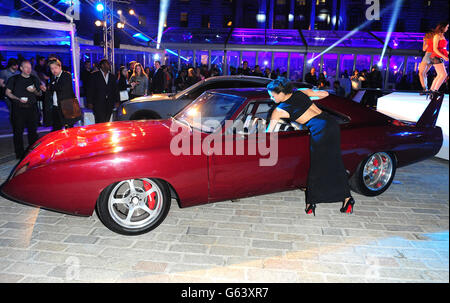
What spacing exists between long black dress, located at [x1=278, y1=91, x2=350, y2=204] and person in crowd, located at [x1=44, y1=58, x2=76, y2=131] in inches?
184

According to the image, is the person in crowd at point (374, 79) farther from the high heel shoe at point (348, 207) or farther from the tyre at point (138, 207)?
the tyre at point (138, 207)

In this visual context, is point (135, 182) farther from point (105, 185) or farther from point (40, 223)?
point (40, 223)

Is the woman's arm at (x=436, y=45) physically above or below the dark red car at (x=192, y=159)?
above

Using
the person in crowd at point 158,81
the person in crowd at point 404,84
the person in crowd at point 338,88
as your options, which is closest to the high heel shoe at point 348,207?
the person in crowd at point 158,81

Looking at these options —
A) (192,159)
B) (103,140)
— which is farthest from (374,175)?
(103,140)

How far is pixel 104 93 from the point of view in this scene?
7500 millimetres

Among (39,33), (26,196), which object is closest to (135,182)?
(26,196)

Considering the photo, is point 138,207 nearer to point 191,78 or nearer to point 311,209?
point 311,209

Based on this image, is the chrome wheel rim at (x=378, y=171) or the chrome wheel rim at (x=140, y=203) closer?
the chrome wheel rim at (x=140, y=203)

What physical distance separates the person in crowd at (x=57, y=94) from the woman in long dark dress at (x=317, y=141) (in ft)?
14.9

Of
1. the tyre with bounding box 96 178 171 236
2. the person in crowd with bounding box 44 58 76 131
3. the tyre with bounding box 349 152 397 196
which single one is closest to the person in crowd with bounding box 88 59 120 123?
the person in crowd with bounding box 44 58 76 131

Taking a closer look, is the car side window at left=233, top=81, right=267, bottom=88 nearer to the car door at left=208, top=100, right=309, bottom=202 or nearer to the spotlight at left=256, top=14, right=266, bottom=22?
the car door at left=208, top=100, right=309, bottom=202

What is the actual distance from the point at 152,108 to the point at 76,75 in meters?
2.73

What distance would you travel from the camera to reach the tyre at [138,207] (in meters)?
3.38
